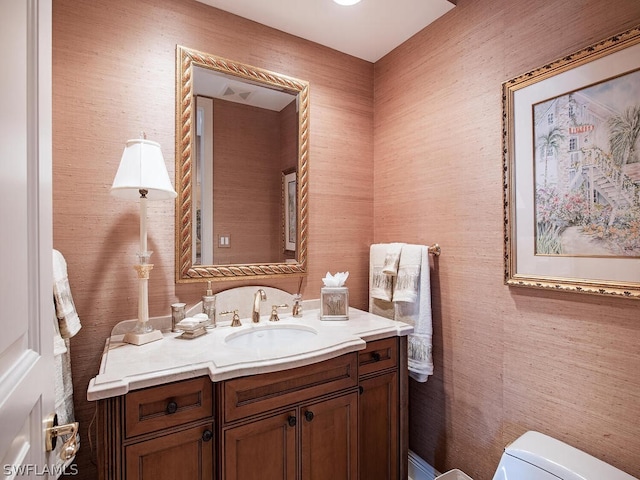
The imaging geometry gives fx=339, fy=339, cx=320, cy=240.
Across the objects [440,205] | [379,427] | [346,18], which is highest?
[346,18]

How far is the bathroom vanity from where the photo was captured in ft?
3.27

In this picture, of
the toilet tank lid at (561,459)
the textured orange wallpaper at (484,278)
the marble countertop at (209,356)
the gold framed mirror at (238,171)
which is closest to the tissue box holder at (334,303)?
the marble countertop at (209,356)

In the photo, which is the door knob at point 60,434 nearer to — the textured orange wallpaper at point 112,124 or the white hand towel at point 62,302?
the white hand towel at point 62,302

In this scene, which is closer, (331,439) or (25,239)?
(25,239)

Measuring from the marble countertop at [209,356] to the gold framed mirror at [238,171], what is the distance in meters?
0.34

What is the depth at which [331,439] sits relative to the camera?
4.26ft

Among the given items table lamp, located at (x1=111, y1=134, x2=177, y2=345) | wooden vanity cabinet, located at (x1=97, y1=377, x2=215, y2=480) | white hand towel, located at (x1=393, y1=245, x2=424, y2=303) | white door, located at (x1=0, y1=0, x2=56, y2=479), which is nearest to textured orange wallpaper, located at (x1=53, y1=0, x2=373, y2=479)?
table lamp, located at (x1=111, y1=134, x2=177, y2=345)

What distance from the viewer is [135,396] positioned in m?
0.99


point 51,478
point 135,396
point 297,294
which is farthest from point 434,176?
point 51,478

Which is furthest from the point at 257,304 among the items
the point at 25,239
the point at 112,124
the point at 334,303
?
the point at 25,239

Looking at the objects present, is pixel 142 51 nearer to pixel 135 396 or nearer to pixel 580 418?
pixel 135 396

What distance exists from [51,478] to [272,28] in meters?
1.94

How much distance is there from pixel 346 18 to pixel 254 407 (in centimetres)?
181

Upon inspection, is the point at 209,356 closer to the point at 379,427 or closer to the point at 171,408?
the point at 171,408
